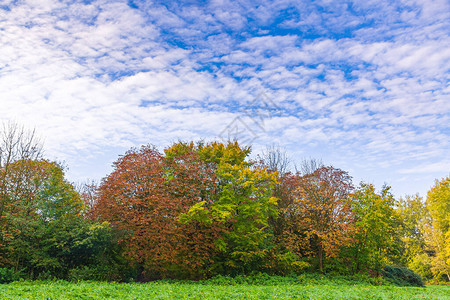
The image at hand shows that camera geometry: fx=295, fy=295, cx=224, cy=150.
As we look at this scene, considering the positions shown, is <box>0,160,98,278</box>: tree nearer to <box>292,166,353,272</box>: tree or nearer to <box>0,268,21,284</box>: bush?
<box>0,268,21,284</box>: bush

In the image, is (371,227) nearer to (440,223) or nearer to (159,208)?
(159,208)

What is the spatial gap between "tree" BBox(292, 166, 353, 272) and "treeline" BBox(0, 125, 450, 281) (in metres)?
0.07

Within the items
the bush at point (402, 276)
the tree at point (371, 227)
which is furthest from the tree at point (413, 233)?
the tree at point (371, 227)

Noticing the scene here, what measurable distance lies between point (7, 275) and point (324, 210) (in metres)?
17.1

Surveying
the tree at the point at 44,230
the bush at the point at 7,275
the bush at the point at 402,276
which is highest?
the tree at the point at 44,230

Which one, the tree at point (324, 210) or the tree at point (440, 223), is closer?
the tree at point (324, 210)

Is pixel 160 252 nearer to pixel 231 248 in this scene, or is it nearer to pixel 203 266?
pixel 203 266

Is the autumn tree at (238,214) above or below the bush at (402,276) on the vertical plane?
above

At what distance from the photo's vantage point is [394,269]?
23.1 metres

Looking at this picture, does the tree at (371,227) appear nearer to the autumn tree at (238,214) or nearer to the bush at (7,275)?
the autumn tree at (238,214)

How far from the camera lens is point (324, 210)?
741 inches

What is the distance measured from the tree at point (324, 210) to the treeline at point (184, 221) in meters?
0.07

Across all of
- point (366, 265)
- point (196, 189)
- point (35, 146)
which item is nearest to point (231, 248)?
point (196, 189)

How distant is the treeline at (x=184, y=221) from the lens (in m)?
14.6
